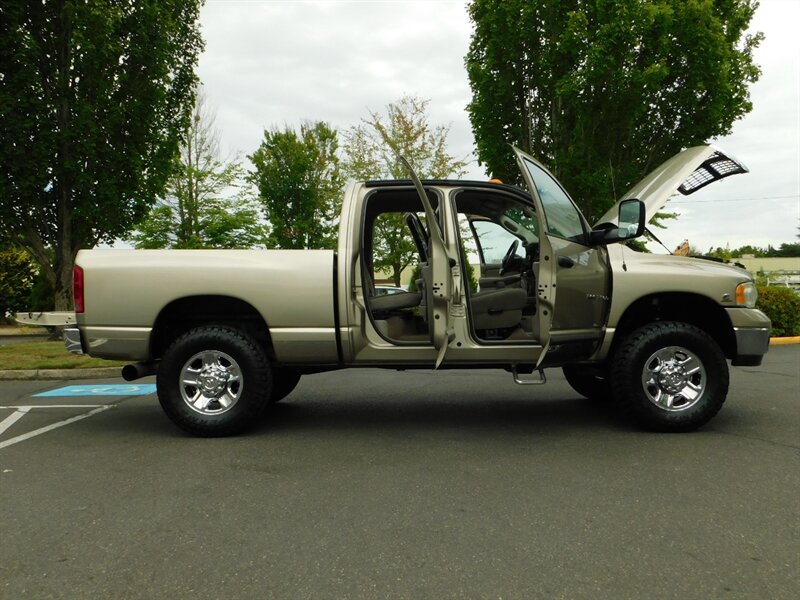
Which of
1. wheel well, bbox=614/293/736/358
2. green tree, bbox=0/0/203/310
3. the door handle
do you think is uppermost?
green tree, bbox=0/0/203/310

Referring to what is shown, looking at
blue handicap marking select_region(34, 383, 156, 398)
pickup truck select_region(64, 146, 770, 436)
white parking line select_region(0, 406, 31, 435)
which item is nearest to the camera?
pickup truck select_region(64, 146, 770, 436)

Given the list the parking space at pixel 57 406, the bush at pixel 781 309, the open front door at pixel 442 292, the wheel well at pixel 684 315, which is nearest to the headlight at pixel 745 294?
the wheel well at pixel 684 315

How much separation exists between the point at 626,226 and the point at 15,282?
24.3 metres

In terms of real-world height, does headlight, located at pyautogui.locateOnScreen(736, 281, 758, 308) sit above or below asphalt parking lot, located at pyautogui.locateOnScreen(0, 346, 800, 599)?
above

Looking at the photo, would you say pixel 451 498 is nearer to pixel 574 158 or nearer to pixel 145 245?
pixel 574 158

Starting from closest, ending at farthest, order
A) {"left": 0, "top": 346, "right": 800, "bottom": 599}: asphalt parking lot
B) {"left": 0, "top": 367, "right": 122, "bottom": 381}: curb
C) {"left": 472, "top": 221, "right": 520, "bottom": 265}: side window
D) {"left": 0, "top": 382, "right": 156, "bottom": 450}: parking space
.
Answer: {"left": 0, "top": 346, "right": 800, "bottom": 599}: asphalt parking lot, {"left": 0, "top": 382, "right": 156, "bottom": 450}: parking space, {"left": 472, "top": 221, "right": 520, "bottom": 265}: side window, {"left": 0, "top": 367, "right": 122, "bottom": 381}: curb

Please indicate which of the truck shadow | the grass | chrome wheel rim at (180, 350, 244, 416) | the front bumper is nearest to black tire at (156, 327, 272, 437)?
chrome wheel rim at (180, 350, 244, 416)

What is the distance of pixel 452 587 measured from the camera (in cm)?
241

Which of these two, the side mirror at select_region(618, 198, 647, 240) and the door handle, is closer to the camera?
the side mirror at select_region(618, 198, 647, 240)

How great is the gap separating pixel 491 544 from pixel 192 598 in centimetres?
129

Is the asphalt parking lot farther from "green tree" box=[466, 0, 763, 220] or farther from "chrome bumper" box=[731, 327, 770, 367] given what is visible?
"green tree" box=[466, 0, 763, 220]

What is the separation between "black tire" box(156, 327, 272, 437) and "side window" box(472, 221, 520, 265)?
2.40m

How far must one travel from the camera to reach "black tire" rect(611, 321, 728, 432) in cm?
482

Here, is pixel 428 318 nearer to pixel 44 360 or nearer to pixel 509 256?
pixel 509 256
